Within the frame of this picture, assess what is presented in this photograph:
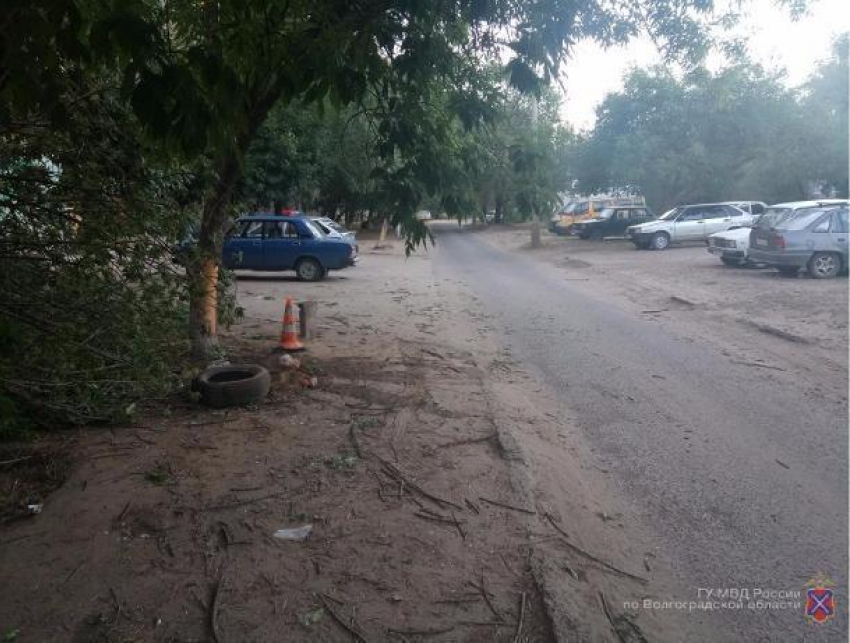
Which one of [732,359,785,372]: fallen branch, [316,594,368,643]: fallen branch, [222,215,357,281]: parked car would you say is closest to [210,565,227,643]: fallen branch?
[316,594,368,643]: fallen branch

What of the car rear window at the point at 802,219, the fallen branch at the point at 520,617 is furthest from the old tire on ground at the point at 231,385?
the car rear window at the point at 802,219

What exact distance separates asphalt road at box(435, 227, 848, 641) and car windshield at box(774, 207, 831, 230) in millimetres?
7194

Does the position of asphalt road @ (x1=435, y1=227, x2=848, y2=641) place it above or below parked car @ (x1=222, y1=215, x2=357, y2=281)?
below

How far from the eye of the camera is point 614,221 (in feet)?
97.8

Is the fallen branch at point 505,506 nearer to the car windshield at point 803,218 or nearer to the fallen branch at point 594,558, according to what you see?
the fallen branch at point 594,558

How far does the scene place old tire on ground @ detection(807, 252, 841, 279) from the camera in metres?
14.6

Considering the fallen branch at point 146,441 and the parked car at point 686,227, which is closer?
the fallen branch at point 146,441

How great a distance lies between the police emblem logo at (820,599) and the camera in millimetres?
3021

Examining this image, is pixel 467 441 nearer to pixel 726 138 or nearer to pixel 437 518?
pixel 437 518

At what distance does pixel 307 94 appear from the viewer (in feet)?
12.5

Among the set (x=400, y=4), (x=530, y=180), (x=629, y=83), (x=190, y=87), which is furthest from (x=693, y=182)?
(x=190, y=87)

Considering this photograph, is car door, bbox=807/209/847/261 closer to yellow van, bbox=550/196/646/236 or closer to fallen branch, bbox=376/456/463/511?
fallen branch, bbox=376/456/463/511

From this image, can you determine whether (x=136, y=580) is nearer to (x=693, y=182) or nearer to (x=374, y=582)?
(x=374, y=582)

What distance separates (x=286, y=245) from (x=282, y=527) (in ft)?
44.4
